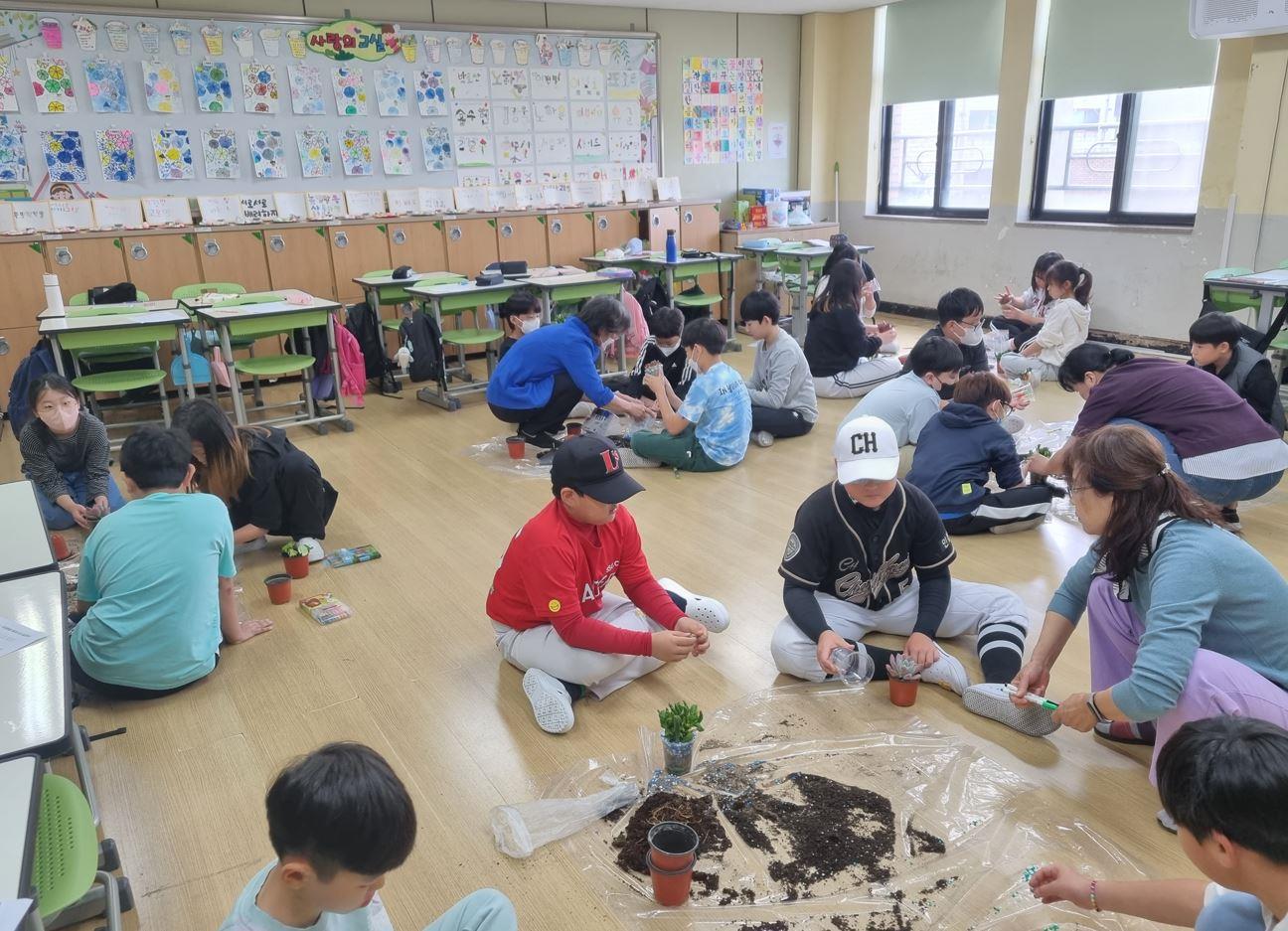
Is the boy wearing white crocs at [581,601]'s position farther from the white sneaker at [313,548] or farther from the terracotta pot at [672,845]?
the white sneaker at [313,548]

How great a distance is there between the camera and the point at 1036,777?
7.30 ft

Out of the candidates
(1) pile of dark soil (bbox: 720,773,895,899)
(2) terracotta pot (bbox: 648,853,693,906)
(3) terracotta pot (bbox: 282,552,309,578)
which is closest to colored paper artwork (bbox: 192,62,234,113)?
(3) terracotta pot (bbox: 282,552,309,578)

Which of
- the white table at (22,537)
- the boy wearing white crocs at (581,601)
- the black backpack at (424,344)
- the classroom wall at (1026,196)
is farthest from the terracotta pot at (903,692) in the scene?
the classroom wall at (1026,196)

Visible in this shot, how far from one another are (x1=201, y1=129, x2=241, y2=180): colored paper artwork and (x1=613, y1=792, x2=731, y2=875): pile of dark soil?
6.17 metres

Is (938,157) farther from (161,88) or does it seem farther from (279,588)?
(279,588)

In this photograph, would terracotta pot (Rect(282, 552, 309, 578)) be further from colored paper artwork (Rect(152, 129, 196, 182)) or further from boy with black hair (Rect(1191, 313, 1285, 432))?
colored paper artwork (Rect(152, 129, 196, 182))

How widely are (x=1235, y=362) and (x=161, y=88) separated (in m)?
6.71

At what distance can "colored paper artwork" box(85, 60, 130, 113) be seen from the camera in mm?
6102

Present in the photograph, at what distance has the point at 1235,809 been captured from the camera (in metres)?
1.11

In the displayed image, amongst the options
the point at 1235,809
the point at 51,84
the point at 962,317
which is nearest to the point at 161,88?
the point at 51,84

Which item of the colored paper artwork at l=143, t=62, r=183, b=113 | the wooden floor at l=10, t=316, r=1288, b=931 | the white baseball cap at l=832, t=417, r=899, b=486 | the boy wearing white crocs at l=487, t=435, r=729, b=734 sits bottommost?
the wooden floor at l=10, t=316, r=1288, b=931

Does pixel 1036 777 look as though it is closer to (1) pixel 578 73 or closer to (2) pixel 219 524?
(2) pixel 219 524

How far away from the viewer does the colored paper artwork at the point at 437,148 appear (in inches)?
290

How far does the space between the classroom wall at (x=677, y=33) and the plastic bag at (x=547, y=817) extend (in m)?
6.47
